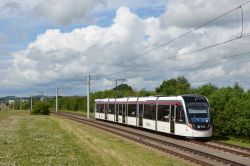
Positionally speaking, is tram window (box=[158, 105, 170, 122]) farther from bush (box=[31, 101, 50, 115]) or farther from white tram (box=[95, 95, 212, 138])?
bush (box=[31, 101, 50, 115])

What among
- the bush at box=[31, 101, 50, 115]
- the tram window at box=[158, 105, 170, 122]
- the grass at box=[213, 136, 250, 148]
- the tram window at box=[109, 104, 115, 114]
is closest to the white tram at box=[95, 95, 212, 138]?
the tram window at box=[158, 105, 170, 122]

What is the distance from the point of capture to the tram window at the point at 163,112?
36.9 m

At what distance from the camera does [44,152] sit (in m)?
23.6

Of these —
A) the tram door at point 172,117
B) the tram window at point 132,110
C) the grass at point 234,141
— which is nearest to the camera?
the grass at point 234,141

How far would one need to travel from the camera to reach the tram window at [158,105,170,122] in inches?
1452

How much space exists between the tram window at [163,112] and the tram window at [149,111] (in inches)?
68.2

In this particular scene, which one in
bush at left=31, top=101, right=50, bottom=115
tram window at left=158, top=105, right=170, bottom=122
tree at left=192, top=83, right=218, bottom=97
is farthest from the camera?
bush at left=31, top=101, right=50, bottom=115

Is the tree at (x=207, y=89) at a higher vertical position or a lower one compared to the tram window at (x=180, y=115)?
higher

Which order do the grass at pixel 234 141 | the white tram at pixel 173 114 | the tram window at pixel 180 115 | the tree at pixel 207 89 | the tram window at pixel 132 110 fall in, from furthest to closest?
the tram window at pixel 132 110 < the tree at pixel 207 89 < the tram window at pixel 180 115 < the white tram at pixel 173 114 < the grass at pixel 234 141

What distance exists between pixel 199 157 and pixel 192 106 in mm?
9250

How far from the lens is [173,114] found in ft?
117

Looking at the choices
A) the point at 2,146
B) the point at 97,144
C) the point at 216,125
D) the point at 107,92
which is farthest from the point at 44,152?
the point at 107,92

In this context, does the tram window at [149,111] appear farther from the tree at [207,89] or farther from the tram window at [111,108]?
the tram window at [111,108]

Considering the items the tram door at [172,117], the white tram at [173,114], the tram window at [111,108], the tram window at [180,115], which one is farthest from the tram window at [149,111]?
the tram window at [111,108]
